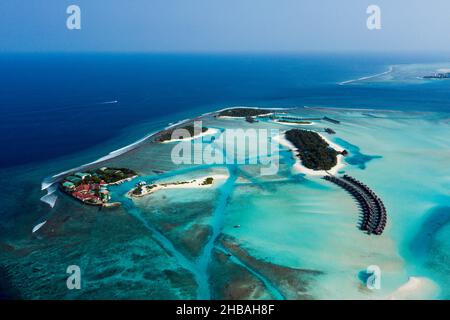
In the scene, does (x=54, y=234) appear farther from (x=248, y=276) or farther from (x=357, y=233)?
(x=357, y=233)

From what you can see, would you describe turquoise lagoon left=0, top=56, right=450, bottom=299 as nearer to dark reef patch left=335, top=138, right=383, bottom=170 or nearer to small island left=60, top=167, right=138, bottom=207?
dark reef patch left=335, top=138, right=383, bottom=170

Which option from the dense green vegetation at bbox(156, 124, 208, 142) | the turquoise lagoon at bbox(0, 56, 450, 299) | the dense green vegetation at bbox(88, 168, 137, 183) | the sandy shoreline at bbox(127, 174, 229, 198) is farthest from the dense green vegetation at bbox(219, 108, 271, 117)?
the dense green vegetation at bbox(88, 168, 137, 183)

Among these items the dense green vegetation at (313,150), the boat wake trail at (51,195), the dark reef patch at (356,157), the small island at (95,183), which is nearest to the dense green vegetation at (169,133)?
the small island at (95,183)

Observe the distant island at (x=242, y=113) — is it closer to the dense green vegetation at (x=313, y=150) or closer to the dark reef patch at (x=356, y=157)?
the dense green vegetation at (x=313, y=150)

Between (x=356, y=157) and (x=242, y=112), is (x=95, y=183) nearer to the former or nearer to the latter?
(x=356, y=157)

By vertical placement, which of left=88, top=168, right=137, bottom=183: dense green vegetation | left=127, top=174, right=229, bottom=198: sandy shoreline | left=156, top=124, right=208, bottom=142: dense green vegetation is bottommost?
left=127, top=174, right=229, bottom=198: sandy shoreline
